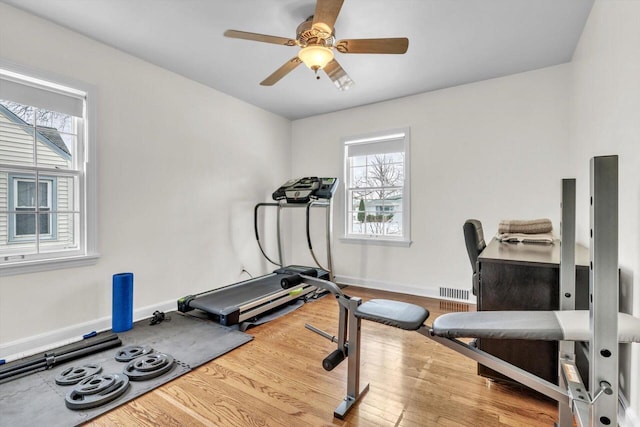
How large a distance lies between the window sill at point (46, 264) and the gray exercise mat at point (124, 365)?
29.4 inches

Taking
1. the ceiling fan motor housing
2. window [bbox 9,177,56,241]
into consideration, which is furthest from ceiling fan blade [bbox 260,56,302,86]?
window [bbox 9,177,56,241]

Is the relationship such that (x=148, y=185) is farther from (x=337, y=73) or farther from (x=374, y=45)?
(x=374, y=45)

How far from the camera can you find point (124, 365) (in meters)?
2.16

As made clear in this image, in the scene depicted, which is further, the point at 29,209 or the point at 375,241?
the point at 375,241

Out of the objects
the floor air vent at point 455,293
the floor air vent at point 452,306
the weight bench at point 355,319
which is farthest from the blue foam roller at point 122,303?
the floor air vent at point 455,293

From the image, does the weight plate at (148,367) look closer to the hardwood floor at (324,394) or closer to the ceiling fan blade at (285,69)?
the hardwood floor at (324,394)

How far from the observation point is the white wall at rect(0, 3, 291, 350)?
7.95 feet

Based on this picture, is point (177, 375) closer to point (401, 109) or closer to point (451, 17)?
point (451, 17)

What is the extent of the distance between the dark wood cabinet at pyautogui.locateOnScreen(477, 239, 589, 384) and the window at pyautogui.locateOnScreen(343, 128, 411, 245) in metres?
2.13

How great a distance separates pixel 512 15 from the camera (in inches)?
92.7

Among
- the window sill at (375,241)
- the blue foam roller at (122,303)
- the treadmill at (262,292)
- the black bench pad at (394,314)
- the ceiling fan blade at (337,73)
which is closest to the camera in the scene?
the black bench pad at (394,314)

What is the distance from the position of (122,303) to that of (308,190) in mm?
2311

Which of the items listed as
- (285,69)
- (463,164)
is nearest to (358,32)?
(285,69)

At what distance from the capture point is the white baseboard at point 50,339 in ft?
7.47
